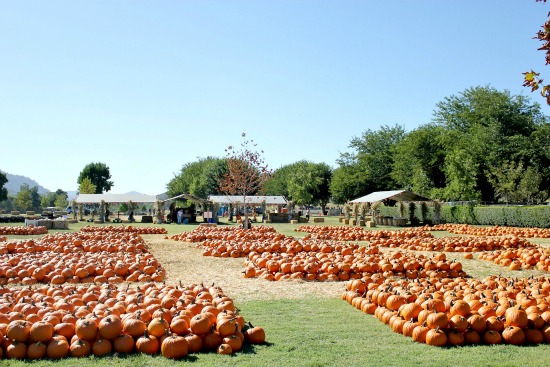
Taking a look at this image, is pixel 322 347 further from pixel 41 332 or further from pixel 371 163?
pixel 371 163

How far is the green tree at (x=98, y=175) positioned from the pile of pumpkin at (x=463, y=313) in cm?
12141

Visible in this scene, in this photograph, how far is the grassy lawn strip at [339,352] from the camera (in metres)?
5.68

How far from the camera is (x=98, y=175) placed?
125 metres

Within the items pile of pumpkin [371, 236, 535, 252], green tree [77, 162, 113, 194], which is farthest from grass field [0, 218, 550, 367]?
green tree [77, 162, 113, 194]

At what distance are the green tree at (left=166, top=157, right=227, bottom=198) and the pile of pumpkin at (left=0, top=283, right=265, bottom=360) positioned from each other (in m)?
68.2

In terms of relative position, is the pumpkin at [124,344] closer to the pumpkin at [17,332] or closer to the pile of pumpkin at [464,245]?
the pumpkin at [17,332]

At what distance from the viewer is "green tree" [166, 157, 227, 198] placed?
3757 inches

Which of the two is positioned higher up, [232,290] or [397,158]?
[397,158]

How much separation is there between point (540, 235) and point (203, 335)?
2325 cm

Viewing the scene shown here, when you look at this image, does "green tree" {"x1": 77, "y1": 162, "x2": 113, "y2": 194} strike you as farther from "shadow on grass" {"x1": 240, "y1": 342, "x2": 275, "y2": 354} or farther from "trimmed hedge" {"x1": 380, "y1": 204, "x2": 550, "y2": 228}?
"shadow on grass" {"x1": 240, "y1": 342, "x2": 275, "y2": 354}

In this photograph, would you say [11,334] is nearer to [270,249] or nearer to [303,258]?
[303,258]

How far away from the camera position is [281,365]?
5629 millimetres

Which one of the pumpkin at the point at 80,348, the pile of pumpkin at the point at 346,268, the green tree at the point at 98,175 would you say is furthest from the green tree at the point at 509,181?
the green tree at the point at 98,175

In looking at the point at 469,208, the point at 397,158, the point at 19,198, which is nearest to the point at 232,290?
the point at 469,208
